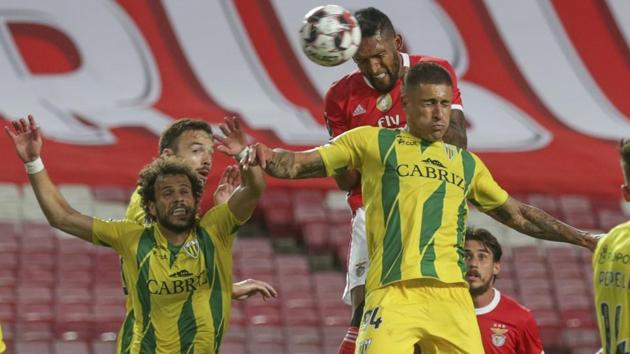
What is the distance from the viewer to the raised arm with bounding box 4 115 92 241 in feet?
20.7

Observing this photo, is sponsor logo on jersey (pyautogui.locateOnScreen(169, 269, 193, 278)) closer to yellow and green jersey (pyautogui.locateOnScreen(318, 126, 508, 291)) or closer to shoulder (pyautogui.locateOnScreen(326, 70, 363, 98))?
yellow and green jersey (pyautogui.locateOnScreen(318, 126, 508, 291))

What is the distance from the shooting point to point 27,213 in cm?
1392

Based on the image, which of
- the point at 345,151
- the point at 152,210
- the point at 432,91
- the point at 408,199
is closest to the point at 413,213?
the point at 408,199

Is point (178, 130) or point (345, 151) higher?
point (178, 130)

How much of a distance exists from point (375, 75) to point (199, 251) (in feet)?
3.86

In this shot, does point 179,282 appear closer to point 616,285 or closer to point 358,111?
point 358,111

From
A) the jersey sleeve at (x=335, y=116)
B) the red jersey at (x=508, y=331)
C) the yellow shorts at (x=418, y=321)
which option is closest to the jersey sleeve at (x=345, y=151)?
the yellow shorts at (x=418, y=321)

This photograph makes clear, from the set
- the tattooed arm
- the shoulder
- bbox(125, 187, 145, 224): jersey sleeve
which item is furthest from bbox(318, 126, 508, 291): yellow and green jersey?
bbox(125, 187, 145, 224): jersey sleeve

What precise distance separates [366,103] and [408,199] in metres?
1.12

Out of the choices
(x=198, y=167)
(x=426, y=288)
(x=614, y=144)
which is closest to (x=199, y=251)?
(x=198, y=167)

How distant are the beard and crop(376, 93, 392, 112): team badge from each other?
1056mm

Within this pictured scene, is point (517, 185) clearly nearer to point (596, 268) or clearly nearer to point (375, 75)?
point (375, 75)

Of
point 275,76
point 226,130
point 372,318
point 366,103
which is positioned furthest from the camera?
point 275,76

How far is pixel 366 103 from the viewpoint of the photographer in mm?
6848
